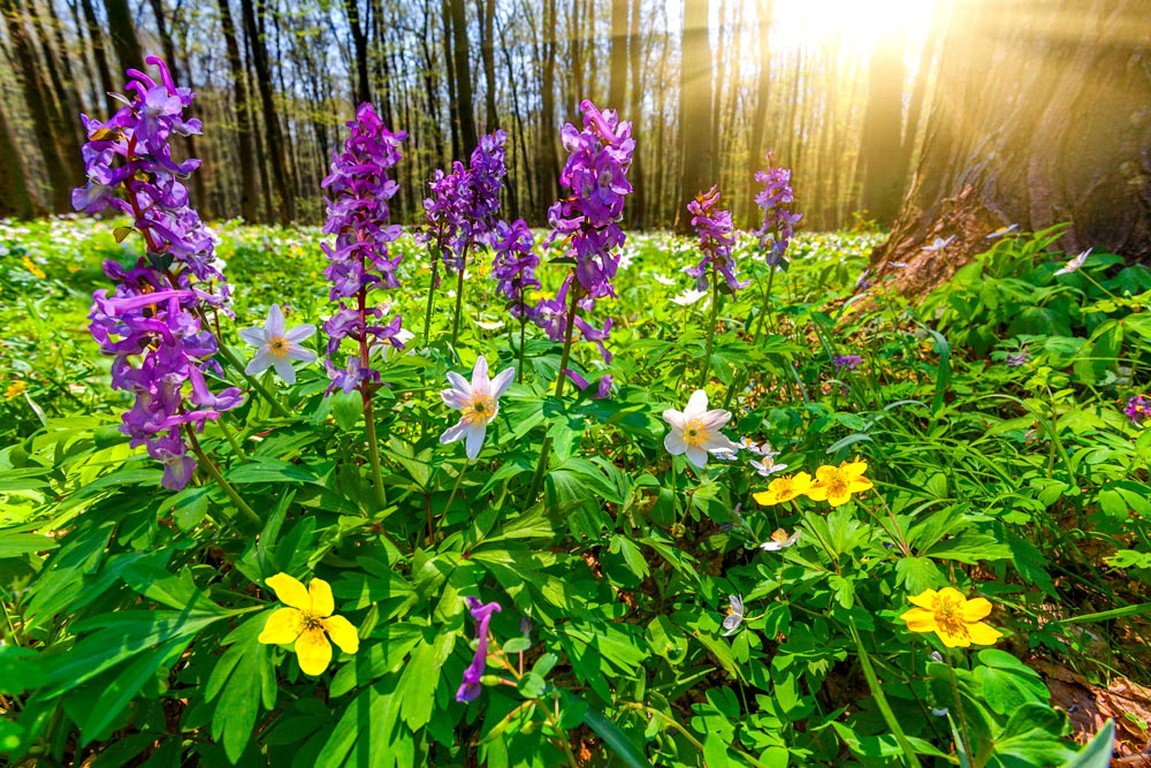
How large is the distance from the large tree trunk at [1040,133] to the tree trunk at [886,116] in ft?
31.3

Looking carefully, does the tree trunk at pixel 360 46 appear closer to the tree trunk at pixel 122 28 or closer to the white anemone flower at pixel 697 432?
the tree trunk at pixel 122 28

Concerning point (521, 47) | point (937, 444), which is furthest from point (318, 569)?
→ point (521, 47)

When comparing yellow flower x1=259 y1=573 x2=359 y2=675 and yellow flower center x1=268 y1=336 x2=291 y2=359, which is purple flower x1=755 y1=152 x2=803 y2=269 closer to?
yellow flower center x1=268 y1=336 x2=291 y2=359

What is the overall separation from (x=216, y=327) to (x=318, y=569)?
90cm

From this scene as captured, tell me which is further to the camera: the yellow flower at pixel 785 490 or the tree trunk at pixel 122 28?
the tree trunk at pixel 122 28

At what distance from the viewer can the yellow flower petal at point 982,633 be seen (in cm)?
114

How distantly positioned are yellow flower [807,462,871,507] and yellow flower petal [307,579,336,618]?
128 centimetres

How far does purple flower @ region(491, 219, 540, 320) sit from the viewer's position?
2.04m

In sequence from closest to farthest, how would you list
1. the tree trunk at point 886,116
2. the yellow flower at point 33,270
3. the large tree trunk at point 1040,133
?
the large tree trunk at point 1040,133 → the yellow flower at point 33,270 → the tree trunk at point 886,116

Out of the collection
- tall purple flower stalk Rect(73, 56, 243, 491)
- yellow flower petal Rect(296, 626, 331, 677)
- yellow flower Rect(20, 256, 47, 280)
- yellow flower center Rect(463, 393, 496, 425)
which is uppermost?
tall purple flower stalk Rect(73, 56, 243, 491)

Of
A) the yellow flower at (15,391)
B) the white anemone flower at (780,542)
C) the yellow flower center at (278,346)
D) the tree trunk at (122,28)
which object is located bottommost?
the yellow flower at (15,391)

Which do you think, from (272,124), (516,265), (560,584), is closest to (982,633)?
(560,584)

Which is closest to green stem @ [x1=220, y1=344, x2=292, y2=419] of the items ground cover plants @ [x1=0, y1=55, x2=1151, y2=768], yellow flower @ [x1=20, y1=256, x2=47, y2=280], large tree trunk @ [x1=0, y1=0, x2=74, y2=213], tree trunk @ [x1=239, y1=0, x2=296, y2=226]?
ground cover plants @ [x1=0, y1=55, x2=1151, y2=768]

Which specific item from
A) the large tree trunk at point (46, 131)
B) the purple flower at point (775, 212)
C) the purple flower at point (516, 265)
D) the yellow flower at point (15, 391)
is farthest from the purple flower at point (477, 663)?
the large tree trunk at point (46, 131)
